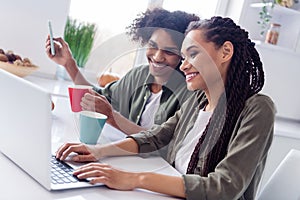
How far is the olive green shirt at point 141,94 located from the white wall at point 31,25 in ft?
1.84

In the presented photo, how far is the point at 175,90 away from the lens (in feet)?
4.70

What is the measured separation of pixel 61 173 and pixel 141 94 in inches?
30.2

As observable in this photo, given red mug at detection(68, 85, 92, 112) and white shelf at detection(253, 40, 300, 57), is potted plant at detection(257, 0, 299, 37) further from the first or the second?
red mug at detection(68, 85, 92, 112)

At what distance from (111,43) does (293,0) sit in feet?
5.89

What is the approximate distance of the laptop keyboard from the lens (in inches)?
31.2

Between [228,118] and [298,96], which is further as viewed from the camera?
[298,96]

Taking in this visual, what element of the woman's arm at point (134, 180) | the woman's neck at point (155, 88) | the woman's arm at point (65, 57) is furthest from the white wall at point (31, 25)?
the woman's arm at point (134, 180)

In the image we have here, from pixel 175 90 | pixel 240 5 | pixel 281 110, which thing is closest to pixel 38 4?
pixel 175 90

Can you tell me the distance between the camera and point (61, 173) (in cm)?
83

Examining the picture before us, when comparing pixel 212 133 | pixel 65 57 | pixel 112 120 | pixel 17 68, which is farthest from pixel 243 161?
pixel 17 68

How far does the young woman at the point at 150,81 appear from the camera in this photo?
137 centimetres

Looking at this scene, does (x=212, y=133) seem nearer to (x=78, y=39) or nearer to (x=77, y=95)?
(x=77, y=95)

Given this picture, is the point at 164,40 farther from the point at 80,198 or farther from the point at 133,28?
the point at 80,198

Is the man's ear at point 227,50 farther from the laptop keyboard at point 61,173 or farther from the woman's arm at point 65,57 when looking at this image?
the woman's arm at point 65,57
